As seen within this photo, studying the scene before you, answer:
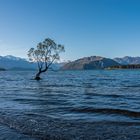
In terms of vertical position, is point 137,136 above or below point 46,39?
below

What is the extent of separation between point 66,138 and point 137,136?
3515 millimetres

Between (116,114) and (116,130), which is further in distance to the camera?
(116,114)

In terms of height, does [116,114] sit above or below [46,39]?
below

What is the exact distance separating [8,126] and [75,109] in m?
8.29

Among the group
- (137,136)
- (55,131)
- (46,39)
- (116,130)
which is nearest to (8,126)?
(55,131)

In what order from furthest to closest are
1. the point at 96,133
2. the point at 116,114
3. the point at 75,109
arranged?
the point at 75,109 → the point at 116,114 → the point at 96,133

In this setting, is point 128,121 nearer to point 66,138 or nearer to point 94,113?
point 94,113

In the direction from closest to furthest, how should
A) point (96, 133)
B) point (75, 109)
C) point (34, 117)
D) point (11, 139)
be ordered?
point (11, 139) → point (96, 133) → point (34, 117) → point (75, 109)

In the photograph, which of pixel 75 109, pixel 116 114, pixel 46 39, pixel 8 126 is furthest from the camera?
pixel 46 39

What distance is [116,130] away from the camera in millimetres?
15844

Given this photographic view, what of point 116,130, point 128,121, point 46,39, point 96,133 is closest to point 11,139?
point 96,133

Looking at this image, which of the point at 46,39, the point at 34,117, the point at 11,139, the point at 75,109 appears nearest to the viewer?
the point at 11,139

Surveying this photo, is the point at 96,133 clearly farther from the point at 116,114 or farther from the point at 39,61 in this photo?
the point at 39,61

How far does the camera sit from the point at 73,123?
18.0 metres
